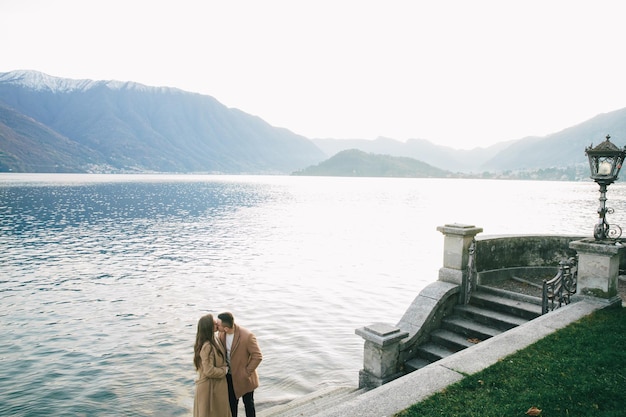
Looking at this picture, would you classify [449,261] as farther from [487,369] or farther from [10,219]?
[10,219]

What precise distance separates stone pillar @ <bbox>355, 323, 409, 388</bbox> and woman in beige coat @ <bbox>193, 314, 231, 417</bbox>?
3.11 metres

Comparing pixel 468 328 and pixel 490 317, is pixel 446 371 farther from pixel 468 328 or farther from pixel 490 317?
pixel 490 317

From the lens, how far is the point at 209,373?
582cm

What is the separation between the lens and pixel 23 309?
1686 centimetres

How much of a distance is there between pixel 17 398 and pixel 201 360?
24.5 ft

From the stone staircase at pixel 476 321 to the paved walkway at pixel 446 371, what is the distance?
1.05 m

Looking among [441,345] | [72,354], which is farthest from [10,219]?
[441,345]

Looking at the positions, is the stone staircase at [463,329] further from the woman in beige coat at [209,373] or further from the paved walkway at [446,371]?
the woman in beige coat at [209,373]

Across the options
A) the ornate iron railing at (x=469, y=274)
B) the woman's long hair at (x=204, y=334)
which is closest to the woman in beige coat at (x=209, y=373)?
the woman's long hair at (x=204, y=334)

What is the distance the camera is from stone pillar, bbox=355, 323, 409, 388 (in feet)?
26.4

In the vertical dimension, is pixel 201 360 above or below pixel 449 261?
below

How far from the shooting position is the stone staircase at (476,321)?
29.1ft

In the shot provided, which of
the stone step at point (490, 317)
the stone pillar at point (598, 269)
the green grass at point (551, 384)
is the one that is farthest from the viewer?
the stone step at point (490, 317)

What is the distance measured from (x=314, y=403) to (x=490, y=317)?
4.48 m
